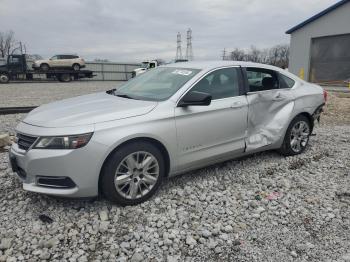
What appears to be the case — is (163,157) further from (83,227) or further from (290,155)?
(290,155)

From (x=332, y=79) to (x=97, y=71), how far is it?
1029 inches

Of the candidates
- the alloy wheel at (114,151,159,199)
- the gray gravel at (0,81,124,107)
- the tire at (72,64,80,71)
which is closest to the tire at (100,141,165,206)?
the alloy wheel at (114,151,159,199)

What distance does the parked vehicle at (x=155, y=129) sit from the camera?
302 cm

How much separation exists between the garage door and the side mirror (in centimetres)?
2229

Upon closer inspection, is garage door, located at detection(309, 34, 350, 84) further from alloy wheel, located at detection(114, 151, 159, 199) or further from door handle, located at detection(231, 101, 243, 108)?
alloy wheel, located at detection(114, 151, 159, 199)

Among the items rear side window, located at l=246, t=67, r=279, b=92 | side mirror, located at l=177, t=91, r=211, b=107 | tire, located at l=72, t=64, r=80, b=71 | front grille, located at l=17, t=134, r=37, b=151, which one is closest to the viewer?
front grille, located at l=17, t=134, r=37, b=151

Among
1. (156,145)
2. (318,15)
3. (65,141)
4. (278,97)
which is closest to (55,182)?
(65,141)

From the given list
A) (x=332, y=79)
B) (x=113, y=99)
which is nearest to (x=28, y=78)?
(x=332, y=79)

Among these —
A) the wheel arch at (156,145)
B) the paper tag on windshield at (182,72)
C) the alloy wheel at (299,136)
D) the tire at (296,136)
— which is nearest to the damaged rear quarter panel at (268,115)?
the tire at (296,136)

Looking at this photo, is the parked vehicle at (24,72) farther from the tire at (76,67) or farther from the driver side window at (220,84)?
the driver side window at (220,84)

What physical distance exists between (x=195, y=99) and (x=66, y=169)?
1580 millimetres

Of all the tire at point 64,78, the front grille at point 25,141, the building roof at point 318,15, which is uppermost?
the building roof at point 318,15

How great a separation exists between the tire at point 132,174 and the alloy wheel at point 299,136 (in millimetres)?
2493

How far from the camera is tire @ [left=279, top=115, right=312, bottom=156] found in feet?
16.0
